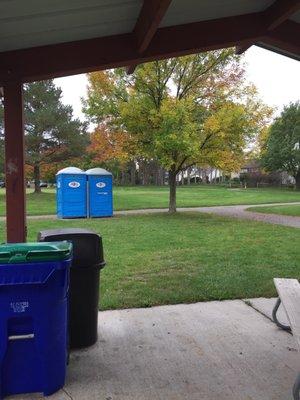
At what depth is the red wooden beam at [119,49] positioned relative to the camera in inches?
184

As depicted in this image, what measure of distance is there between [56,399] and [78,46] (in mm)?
3369

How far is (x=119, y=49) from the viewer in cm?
495

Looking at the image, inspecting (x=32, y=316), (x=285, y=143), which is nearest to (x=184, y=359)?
(x=32, y=316)

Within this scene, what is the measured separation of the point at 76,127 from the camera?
36.7 metres

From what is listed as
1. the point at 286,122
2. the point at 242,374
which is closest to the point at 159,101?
the point at 242,374

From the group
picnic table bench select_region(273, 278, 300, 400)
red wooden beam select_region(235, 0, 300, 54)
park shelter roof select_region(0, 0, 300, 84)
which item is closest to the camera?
picnic table bench select_region(273, 278, 300, 400)

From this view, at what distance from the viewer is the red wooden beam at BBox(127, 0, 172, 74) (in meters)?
3.81

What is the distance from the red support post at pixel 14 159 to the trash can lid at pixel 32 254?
1291 mm

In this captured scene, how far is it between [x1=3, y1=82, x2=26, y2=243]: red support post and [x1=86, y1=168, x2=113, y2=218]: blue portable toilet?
43.8 feet

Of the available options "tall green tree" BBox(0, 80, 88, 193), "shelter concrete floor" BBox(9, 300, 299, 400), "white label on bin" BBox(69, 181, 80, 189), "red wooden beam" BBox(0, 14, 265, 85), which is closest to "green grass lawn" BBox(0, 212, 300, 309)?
"shelter concrete floor" BBox(9, 300, 299, 400)

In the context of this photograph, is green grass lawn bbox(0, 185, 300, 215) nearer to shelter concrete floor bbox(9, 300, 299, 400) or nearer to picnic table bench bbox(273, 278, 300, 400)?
shelter concrete floor bbox(9, 300, 299, 400)

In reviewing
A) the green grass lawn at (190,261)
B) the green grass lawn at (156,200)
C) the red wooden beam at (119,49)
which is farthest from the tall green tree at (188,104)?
the red wooden beam at (119,49)

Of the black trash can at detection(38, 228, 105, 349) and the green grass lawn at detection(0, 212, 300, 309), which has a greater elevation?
the black trash can at detection(38, 228, 105, 349)

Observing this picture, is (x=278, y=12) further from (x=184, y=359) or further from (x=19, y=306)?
(x=19, y=306)
